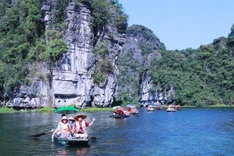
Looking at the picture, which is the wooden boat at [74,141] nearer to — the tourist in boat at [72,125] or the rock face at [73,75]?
the tourist in boat at [72,125]

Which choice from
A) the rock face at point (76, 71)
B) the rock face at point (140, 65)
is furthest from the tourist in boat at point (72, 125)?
→ the rock face at point (140, 65)

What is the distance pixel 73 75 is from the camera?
6009 centimetres

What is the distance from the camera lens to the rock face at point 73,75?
59625mm

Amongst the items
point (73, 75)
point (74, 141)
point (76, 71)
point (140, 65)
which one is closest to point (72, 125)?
point (74, 141)

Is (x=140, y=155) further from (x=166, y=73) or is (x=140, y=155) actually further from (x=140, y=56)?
(x=140, y=56)

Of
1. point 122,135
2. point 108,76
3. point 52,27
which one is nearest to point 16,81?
point 52,27

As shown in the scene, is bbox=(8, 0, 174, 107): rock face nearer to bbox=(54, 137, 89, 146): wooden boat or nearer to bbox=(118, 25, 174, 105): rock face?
bbox=(118, 25, 174, 105): rock face

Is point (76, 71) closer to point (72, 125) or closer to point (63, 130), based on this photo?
point (72, 125)

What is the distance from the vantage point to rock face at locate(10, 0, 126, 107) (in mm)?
59625

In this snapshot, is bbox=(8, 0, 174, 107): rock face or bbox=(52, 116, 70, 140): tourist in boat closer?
bbox=(52, 116, 70, 140): tourist in boat

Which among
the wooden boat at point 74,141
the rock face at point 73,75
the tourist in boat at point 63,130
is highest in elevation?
the rock face at point 73,75

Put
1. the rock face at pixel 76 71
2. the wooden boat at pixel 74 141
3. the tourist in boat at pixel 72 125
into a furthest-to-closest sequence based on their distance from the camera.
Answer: the rock face at pixel 76 71 < the tourist in boat at pixel 72 125 < the wooden boat at pixel 74 141

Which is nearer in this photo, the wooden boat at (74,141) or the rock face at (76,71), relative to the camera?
the wooden boat at (74,141)

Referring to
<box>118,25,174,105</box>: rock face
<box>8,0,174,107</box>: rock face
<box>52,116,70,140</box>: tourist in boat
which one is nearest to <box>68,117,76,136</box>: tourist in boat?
<box>52,116,70,140</box>: tourist in boat
